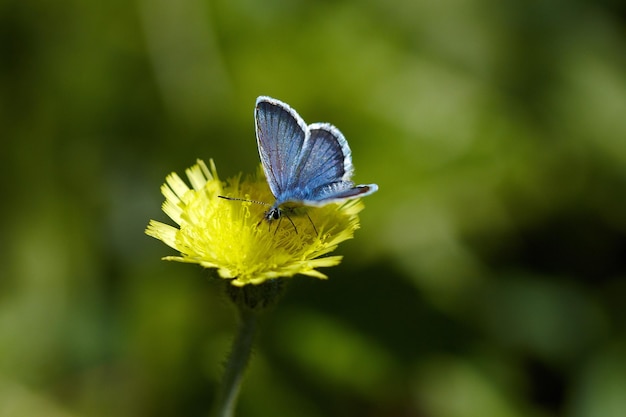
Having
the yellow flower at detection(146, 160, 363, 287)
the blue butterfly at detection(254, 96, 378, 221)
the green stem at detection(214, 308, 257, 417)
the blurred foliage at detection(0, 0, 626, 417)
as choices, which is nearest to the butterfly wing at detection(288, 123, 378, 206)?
the blue butterfly at detection(254, 96, 378, 221)

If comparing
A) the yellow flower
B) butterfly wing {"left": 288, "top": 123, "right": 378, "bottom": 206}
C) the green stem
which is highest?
butterfly wing {"left": 288, "top": 123, "right": 378, "bottom": 206}

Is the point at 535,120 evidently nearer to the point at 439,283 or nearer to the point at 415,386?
the point at 439,283

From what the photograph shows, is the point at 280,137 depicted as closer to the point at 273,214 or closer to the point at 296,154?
the point at 296,154

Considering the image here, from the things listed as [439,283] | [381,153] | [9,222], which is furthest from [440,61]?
[9,222]

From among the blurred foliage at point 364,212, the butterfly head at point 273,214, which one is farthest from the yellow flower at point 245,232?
the blurred foliage at point 364,212

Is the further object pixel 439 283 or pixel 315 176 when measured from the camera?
pixel 439 283

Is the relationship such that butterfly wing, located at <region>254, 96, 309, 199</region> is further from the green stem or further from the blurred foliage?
the blurred foliage
